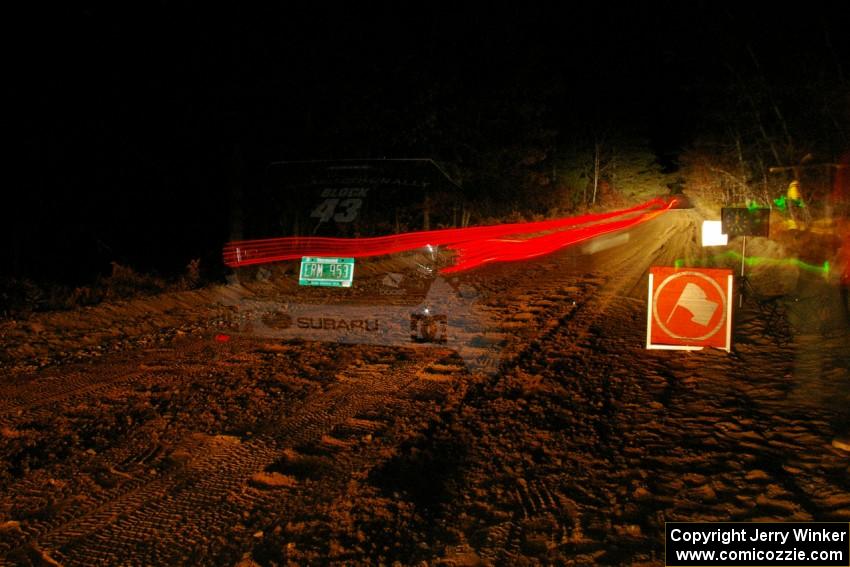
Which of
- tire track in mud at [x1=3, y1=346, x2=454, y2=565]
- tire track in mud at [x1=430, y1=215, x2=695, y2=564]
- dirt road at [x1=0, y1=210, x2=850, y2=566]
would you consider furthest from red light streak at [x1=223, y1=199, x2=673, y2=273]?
tire track in mud at [x1=3, y1=346, x2=454, y2=565]

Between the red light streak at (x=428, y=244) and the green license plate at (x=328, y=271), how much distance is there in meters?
4.28

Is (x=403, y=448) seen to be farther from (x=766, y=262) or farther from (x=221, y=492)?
(x=766, y=262)

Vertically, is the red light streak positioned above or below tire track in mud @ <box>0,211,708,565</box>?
above

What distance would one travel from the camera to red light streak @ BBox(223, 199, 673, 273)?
677 inches

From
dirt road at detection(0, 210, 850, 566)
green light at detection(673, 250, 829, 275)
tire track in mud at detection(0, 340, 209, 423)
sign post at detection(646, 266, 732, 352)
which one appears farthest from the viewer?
green light at detection(673, 250, 829, 275)

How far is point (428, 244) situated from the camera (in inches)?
830

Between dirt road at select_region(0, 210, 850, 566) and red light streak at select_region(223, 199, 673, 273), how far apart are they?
761 cm

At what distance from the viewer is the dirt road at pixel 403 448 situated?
421 centimetres

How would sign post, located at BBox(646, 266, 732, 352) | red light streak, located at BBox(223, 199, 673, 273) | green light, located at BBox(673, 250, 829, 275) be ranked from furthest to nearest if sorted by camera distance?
1. red light streak, located at BBox(223, 199, 673, 273)
2. green light, located at BBox(673, 250, 829, 275)
3. sign post, located at BBox(646, 266, 732, 352)

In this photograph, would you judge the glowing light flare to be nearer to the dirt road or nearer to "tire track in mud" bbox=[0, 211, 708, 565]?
the dirt road

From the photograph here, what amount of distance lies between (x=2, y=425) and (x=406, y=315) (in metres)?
7.12

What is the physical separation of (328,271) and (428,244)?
928 cm

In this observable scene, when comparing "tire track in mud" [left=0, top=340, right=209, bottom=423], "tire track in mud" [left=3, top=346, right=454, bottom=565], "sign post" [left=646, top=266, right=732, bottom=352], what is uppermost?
"sign post" [left=646, top=266, right=732, bottom=352]

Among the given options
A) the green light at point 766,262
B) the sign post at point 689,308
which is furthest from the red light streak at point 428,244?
the sign post at point 689,308
